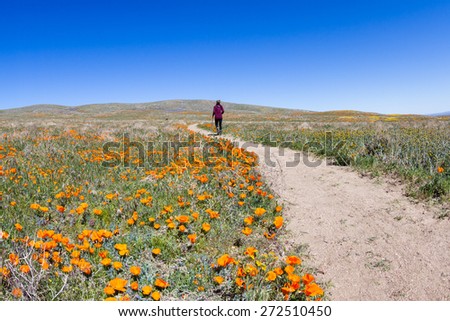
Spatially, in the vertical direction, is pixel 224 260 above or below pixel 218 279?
above

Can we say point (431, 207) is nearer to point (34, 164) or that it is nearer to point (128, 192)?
point (128, 192)

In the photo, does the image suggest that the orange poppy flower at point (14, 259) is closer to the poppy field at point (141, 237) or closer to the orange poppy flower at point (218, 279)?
the poppy field at point (141, 237)

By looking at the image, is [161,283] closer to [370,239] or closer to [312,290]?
[312,290]

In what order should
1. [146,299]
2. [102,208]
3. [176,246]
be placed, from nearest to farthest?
[146,299] < [176,246] < [102,208]

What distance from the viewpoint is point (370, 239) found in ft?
14.0

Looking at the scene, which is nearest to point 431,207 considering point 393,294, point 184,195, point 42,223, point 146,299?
point 393,294

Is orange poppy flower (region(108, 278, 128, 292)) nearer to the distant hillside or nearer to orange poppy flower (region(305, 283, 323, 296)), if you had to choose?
orange poppy flower (region(305, 283, 323, 296))

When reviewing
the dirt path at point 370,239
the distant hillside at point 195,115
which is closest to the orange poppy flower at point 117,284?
the dirt path at point 370,239

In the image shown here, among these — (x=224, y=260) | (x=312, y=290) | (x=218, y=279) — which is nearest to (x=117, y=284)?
(x=218, y=279)

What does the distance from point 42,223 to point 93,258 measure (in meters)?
1.28

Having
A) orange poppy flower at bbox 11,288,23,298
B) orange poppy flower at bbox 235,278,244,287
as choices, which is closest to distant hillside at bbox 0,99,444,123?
orange poppy flower at bbox 11,288,23,298
